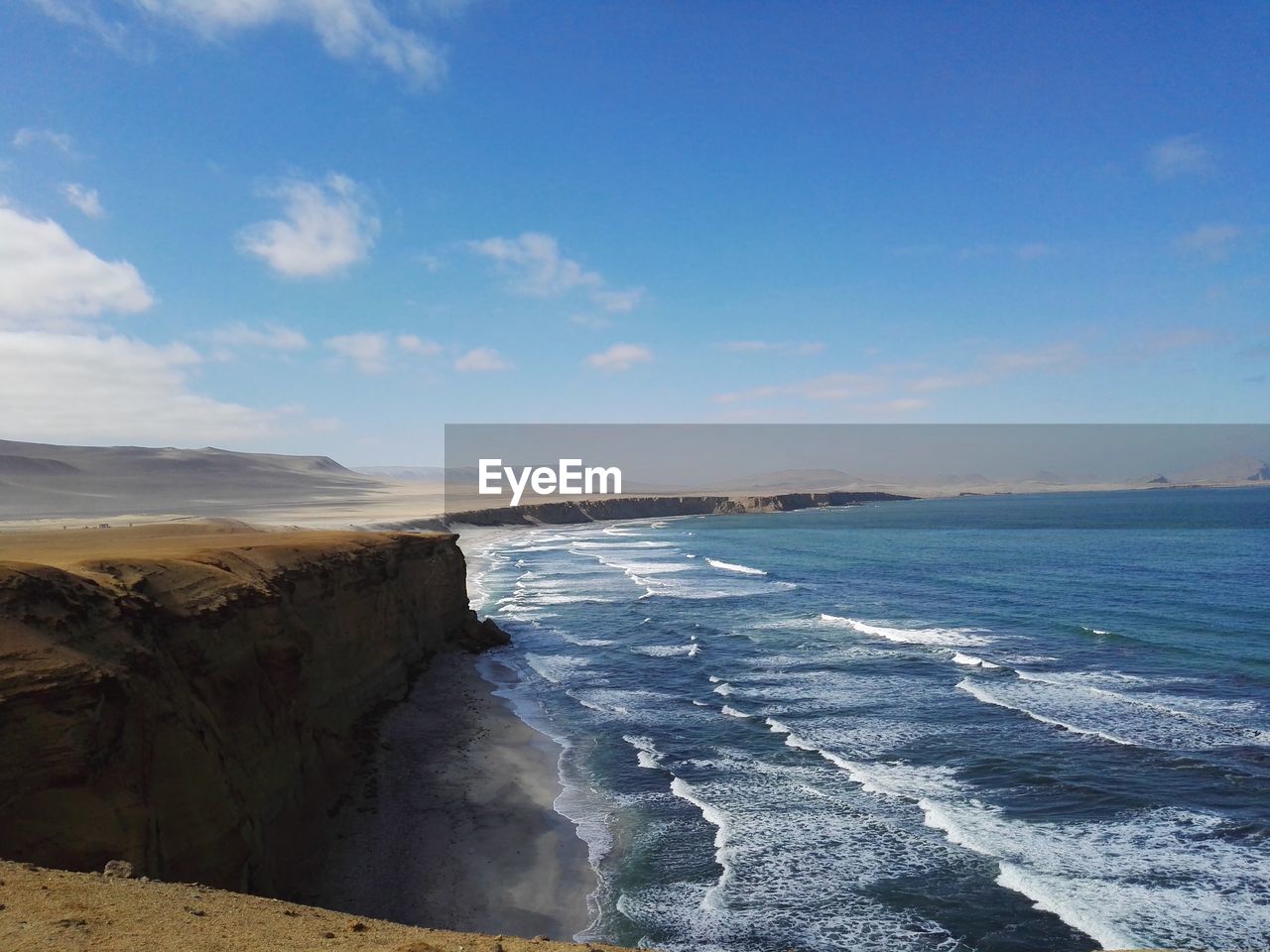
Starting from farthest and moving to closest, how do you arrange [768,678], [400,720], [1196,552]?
1. [1196,552]
2. [768,678]
3. [400,720]

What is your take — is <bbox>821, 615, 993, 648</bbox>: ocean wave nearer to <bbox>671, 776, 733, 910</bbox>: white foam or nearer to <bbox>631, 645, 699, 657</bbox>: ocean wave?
<bbox>631, 645, 699, 657</bbox>: ocean wave

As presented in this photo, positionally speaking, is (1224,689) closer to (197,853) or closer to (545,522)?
(197,853)

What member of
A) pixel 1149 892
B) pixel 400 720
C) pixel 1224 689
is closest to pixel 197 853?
pixel 400 720

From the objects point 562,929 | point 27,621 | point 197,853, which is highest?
point 27,621

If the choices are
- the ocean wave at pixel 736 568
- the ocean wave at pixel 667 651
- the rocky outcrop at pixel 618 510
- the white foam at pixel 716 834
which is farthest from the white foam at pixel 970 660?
the rocky outcrop at pixel 618 510

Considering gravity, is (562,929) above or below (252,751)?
below

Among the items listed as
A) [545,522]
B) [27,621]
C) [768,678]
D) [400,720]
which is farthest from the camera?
[545,522]
